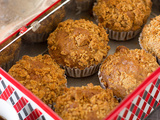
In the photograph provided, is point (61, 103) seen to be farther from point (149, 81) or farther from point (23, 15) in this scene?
point (23, 15)

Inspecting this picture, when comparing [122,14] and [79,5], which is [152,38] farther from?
[79,5]

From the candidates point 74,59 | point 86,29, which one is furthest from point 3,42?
point 86,29

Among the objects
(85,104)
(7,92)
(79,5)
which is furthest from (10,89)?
(79,5)

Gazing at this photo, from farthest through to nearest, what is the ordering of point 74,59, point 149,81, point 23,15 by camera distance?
point 74,59
point 23,15
point 149,81

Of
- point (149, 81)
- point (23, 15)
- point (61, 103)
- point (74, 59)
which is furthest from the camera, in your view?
point (74, 59)

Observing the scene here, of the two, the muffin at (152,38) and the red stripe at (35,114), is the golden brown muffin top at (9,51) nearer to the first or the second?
the red stripe at (35,114)

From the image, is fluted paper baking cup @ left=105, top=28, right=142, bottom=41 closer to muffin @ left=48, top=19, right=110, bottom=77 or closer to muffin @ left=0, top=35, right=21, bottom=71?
muffin @ left=48, top=19, right=110, bottom=77

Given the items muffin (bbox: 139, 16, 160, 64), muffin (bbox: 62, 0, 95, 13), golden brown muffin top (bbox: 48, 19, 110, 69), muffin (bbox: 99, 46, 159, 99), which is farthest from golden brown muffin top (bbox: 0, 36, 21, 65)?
muffin (bbox: 139, 16, 160, 64)
